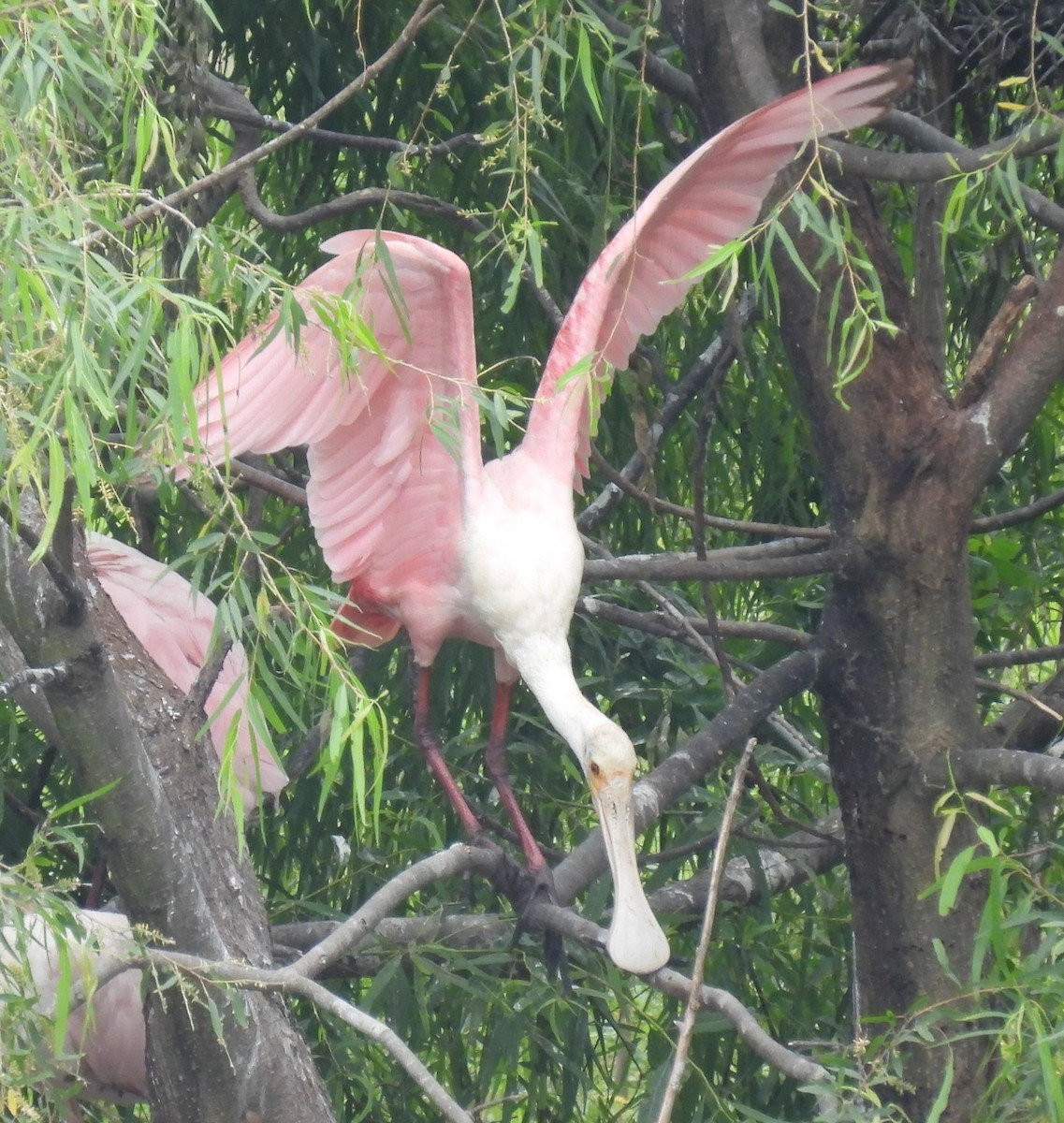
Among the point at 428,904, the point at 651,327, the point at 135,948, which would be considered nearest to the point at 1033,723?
the point at 651,327

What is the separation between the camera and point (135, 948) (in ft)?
5.08

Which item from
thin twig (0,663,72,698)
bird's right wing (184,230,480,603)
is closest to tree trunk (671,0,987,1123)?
bird's right wing (184,230,480,603)

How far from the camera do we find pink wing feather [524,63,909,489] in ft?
7.75

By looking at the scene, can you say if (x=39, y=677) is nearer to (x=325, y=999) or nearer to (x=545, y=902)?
(x=325, y=999)

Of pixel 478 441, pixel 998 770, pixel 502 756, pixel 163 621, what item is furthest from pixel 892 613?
pixel 163 621

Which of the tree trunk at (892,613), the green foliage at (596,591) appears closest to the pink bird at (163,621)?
the green foliage at (596,591)

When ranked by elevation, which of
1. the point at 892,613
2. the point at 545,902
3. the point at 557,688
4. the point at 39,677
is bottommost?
the point at 545,902

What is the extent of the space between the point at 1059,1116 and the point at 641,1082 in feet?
5.24

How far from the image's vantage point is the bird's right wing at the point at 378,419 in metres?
2.40

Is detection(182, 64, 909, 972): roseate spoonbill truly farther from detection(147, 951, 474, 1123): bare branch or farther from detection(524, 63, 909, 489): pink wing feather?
detection(147, 951, 474, 1123): bare branch

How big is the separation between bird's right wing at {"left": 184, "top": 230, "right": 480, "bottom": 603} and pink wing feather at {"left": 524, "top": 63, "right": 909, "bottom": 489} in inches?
5.7

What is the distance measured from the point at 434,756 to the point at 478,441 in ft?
2.03

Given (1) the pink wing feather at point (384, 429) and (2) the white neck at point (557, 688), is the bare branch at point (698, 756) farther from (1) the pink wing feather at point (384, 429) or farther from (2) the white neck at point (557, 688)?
(1) the pink wing feather at point (384, 429)

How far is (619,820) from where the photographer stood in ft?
7.38
